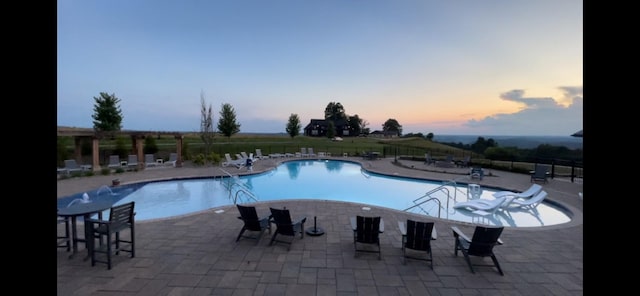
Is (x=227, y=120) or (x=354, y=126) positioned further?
(x=354, y=126)

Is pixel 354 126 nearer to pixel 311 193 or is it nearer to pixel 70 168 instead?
pixel 311 193

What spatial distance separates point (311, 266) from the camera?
173 inches

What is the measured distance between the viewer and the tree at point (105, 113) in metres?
18.1

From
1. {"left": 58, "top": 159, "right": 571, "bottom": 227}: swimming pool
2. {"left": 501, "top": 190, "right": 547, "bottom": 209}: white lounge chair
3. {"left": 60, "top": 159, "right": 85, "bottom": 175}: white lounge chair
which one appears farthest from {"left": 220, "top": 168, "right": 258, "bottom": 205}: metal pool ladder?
{"left": 501, "top": 190, "right": 547, "bottom": 209}: white lounge chair

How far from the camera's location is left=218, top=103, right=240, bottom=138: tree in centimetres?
2305

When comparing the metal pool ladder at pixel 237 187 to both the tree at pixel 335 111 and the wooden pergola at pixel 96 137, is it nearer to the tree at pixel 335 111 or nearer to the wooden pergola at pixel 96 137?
the wooden pergola at pixel 96 137

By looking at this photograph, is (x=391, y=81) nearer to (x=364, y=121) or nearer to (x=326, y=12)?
(x=326, y=12)

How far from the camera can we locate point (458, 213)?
355 inches

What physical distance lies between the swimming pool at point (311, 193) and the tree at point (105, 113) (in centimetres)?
946

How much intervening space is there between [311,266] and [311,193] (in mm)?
7523

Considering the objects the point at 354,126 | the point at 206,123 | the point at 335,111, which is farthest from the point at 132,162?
the point at 335,111

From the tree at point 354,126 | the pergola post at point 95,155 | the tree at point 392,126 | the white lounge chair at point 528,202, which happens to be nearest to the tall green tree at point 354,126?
the tree at point 354,126
